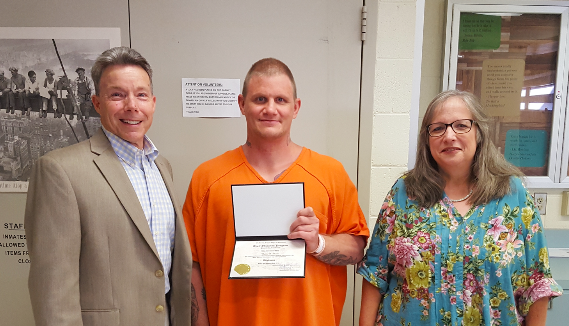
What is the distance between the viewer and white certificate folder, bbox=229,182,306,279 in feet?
3.72

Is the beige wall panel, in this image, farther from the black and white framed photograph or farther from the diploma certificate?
the diploma certificate

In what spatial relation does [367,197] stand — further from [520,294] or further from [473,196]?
[520,294]

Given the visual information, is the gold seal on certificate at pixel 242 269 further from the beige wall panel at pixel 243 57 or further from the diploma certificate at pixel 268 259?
the beige wall panel at pixel 243 57

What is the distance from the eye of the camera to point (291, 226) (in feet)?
3.83

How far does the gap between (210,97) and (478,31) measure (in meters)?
1.61

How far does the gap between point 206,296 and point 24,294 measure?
109 centimetres

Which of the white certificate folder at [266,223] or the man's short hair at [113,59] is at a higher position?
the man's short hair at [113,59]

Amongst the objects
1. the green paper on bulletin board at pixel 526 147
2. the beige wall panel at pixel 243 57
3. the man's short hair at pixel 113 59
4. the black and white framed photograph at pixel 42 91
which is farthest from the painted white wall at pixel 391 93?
the black and white framed photograph at pixel 42 91

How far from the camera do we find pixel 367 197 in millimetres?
1667

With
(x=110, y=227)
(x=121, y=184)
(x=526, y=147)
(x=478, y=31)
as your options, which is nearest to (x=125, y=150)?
(x=121, y=184)

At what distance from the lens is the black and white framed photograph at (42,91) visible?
5.03 ft

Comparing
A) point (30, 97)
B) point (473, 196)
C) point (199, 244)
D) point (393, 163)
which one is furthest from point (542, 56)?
point (30, 97)

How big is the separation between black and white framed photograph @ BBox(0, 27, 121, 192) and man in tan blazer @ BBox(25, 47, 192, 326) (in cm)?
62

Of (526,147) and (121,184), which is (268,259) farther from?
(526,147)
